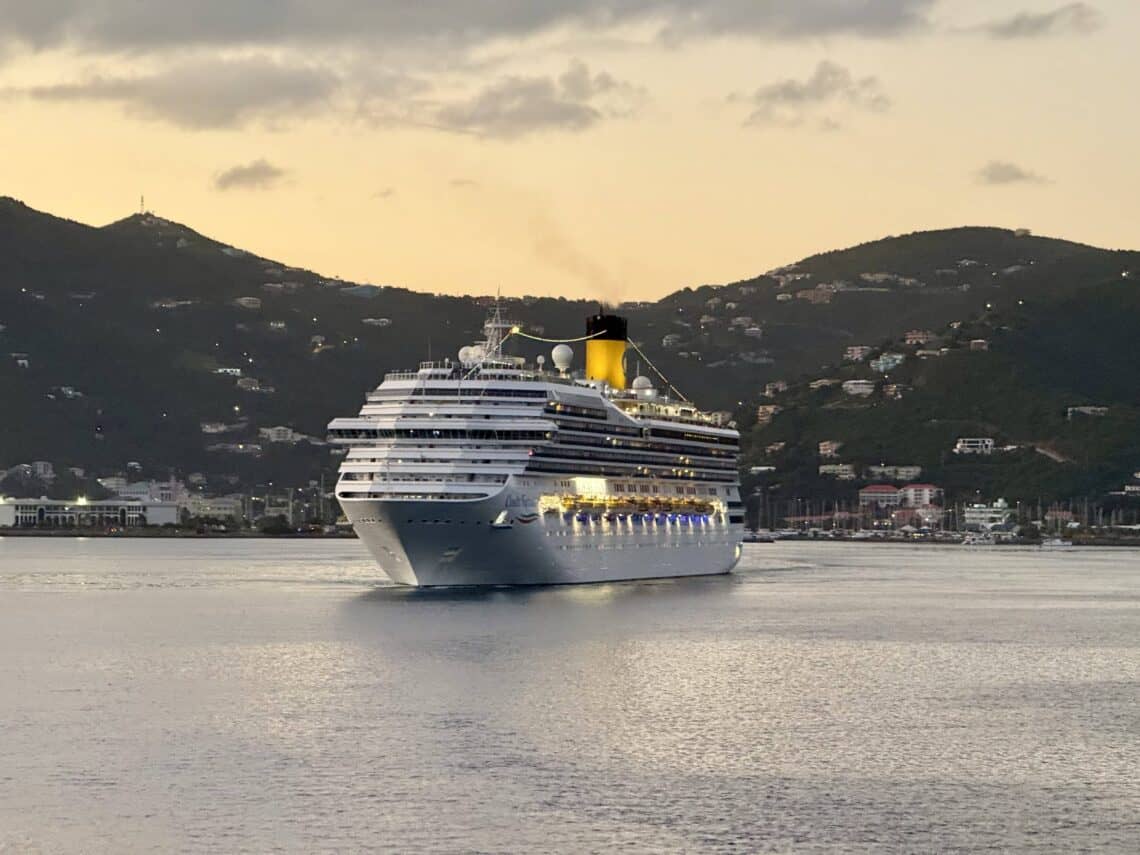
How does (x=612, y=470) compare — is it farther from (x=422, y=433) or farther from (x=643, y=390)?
(x=422, y=433)

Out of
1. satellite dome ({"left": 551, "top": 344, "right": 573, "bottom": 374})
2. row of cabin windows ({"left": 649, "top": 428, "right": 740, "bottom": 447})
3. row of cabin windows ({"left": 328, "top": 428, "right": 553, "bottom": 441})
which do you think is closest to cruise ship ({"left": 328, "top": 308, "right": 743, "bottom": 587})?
row of cabin windows ({"left": 328, "top": 428, "right": 553, "bottom": 441})

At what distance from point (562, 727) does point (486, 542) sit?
38.6 meters

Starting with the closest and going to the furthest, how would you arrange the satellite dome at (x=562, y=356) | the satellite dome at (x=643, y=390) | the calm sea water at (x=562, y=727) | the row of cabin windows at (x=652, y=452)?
1. the calm sea water at (x=562, y=727)
2. the row of cabin windows at (x=652, y=452)
3. the satellite dome at (x=562, y=356)
4. the satellite dome at (x=643, y=390)

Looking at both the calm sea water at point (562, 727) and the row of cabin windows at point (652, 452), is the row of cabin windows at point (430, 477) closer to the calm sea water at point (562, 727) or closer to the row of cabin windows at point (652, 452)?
the calm sea water at point (562, 727)

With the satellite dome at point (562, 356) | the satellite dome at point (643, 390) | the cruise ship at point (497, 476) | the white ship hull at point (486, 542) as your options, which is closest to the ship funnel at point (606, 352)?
the satellite dome at point (643, 390)

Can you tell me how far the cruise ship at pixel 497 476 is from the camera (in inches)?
3418

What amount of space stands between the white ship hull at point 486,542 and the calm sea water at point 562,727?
155 cm

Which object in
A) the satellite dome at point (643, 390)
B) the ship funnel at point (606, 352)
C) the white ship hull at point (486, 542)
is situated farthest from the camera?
the ship funnel at point (606, 352)

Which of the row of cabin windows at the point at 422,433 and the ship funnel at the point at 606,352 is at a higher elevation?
the ship funnel at the point at 606,352

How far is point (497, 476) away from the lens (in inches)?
3469

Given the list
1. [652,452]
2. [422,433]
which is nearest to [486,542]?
[422,433]

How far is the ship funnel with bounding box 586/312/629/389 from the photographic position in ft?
382

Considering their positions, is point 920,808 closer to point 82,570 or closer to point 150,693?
point 150,693

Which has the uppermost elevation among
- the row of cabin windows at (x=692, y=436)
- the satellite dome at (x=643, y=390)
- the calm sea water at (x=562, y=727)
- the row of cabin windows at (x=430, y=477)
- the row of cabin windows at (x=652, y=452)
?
the satellite dome at (x=643, y=390)
